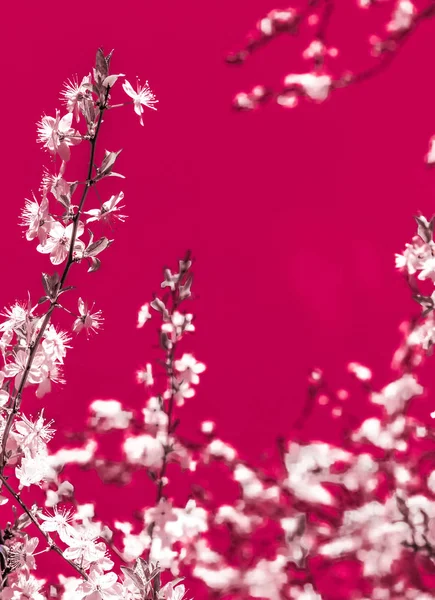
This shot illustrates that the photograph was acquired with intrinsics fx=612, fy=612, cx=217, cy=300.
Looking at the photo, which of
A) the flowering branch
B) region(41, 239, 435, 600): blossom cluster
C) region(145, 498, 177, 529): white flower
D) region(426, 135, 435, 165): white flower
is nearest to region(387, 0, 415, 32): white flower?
the flowering branch

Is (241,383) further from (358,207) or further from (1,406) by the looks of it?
(1,406)

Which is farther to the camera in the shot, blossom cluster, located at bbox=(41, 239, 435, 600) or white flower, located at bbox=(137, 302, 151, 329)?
white flower, located at bbox=(137, 302, 151, 329)

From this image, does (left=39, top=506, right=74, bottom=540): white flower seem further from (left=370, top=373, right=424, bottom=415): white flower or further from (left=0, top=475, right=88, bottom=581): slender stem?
(left=370, top=373, right=424, bottom=415): white flower

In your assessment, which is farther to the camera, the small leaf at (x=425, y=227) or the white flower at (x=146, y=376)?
the white flower at (x=146, y=376)

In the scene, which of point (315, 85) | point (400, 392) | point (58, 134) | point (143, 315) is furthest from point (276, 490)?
point (58, 134)

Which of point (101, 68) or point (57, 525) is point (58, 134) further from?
point (57, 525)

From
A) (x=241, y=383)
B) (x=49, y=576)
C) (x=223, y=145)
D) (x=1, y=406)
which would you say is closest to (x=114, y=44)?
(x=223, y=145)

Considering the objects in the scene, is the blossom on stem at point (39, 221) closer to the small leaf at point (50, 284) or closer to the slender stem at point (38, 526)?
the small leaf at point (50, 284)

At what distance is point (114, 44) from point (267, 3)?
1.70 feet

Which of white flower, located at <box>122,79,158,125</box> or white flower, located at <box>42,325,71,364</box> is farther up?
white flower, located at <box>122,79,158,125</box>

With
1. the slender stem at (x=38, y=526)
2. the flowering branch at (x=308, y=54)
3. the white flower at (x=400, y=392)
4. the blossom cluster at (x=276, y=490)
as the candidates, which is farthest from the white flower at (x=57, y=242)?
the white flower at (x=400, y=392)

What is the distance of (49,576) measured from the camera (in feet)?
5.91

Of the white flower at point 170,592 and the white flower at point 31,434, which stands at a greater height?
the white flower at point 31,434

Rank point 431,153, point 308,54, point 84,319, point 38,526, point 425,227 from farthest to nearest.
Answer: point 308,54 → point 431,153 → point 425,227 → point 84,319 → point 38,526
